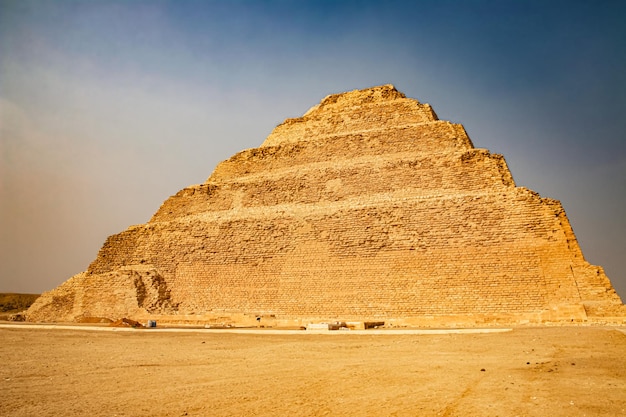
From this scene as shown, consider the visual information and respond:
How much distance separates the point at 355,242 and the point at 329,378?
42.5ft

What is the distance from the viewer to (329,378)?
6.29 metres

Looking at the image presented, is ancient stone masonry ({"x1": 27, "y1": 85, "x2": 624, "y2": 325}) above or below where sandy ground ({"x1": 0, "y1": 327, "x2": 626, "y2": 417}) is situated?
above

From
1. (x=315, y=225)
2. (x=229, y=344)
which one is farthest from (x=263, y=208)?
(x=229, y=344)

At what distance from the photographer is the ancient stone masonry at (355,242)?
53.1 ft

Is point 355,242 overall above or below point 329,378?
above

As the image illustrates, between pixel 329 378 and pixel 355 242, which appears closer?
pixel 329 378

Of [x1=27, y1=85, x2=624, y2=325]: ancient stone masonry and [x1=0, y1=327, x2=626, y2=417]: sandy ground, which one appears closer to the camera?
[x1=0, y1=327, x2=626, y2=417]: sandy ground

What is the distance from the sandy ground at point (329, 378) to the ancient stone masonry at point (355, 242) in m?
5.66

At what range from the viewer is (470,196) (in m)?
18.4

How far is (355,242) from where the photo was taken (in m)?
19.1

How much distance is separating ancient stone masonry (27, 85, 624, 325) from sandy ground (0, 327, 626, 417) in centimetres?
566

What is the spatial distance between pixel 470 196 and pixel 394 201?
299 centimetres

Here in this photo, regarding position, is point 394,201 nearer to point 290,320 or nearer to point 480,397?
point 290,320

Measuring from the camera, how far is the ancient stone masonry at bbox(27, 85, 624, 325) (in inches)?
637
